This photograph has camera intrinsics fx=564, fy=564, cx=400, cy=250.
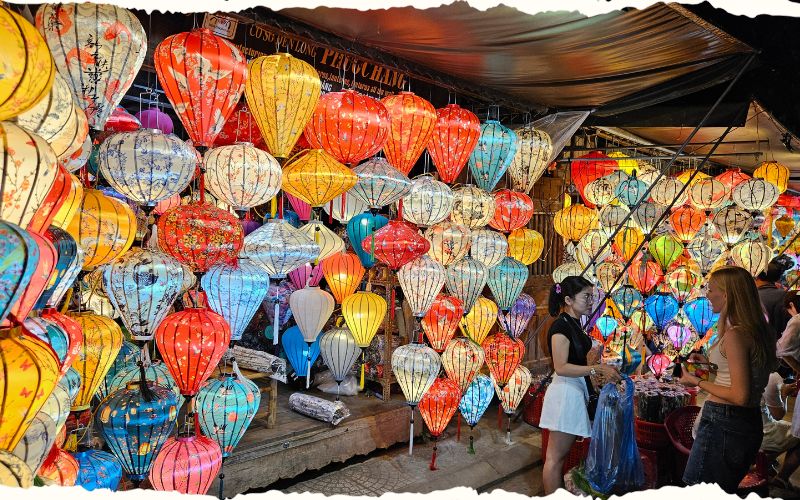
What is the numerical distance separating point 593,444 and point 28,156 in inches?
130

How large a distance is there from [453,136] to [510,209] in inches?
43.1

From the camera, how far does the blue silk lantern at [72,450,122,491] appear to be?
7.65 feet

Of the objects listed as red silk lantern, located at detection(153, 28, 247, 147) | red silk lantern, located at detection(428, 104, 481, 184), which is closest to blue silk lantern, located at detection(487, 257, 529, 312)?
red silk lantern, located at detection(428, 104, 481, 184)

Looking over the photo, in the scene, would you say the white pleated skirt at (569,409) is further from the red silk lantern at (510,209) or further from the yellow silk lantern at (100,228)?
the yellow silk lantern at (100,228)

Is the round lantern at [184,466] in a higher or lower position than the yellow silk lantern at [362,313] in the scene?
lower

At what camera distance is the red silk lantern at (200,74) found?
2.30 metres

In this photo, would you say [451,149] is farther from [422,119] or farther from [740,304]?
[740,304]

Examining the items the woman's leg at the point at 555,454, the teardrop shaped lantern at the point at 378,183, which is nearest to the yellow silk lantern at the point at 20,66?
the teardrop shaped lantern at the point at 378,183

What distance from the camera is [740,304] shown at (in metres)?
2.68

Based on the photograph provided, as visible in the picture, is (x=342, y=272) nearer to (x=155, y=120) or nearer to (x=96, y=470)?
(x=155, y=120)

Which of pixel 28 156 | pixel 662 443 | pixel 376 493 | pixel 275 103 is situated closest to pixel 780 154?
pixel 662 443

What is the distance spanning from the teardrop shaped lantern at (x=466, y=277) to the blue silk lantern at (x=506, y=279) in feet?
1.00

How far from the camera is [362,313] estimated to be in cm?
418

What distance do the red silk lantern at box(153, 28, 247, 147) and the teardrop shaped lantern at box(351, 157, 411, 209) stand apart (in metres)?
0.91
